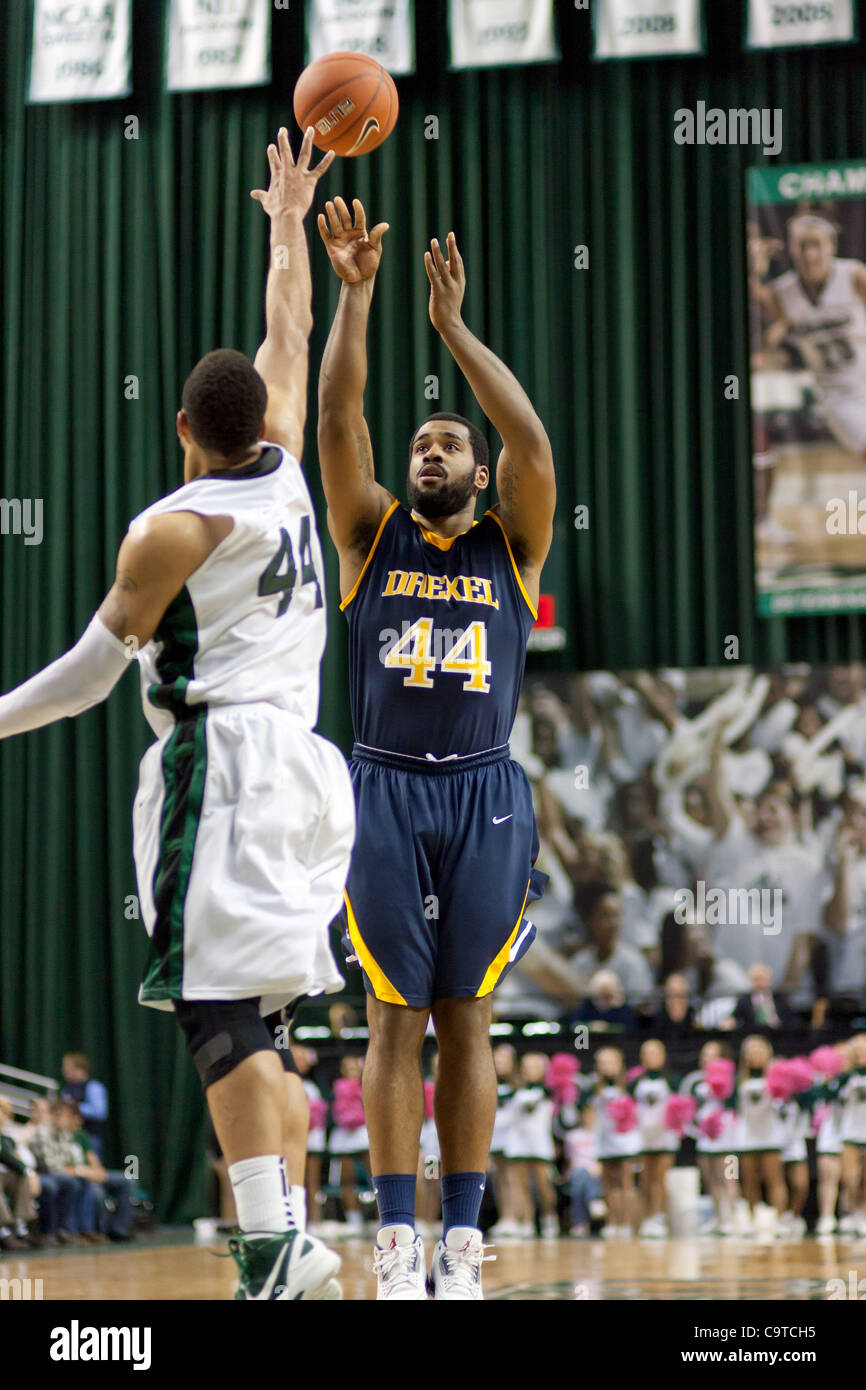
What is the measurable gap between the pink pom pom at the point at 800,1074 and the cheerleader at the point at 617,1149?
3.15 ft

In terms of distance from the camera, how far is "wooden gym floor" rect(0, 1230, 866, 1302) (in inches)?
212

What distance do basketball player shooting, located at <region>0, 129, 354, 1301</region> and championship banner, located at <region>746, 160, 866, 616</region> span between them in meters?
8.58

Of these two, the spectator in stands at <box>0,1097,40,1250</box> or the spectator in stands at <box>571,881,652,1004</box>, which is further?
the spectator in stands at <box>571,881,652,1004</box>

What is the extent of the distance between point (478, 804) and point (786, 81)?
9.59 metres

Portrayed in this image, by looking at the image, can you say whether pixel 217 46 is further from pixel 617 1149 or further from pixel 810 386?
pixel 617 1149

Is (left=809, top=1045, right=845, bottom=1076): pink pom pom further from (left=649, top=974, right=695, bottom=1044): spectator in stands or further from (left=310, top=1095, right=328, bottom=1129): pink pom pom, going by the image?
(left=310, top=1095, right=328, bottom=1129): pink pom pom

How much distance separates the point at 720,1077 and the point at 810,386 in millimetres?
4770

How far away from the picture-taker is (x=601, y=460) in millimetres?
12156

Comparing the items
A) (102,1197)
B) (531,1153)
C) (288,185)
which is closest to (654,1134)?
(531,1153)

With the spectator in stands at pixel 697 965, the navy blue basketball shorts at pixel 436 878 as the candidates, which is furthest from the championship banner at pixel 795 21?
the navy blue basketball shorts at pixel 436 878

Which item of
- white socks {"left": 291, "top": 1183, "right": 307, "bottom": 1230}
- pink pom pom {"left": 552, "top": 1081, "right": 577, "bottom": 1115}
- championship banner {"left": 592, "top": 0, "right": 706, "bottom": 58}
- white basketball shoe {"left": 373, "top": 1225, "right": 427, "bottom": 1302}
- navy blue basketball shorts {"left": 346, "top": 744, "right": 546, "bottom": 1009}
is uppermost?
championship banner {"left": 592, "top": 0, "right": 706, "bottom": 58}

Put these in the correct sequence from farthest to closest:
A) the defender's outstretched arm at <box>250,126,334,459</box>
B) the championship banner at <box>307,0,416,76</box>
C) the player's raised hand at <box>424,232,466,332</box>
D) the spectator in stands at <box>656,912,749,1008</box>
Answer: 1. the championship banner at <box>307,0,416,76</box>
2. the spectator in stands at <box>656,912,749,1008</box>
3. the player's raised hand at <box>424,232,466,332</box>
4. the defender's outstretched arm at <box>250,126,334,459</box>

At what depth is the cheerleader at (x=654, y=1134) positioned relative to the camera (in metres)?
9.73

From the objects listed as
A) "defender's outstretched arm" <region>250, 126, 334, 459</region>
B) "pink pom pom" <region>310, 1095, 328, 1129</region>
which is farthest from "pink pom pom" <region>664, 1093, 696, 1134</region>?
"defender's outstretched arm" <region>250, 126, 334, 459</region>
